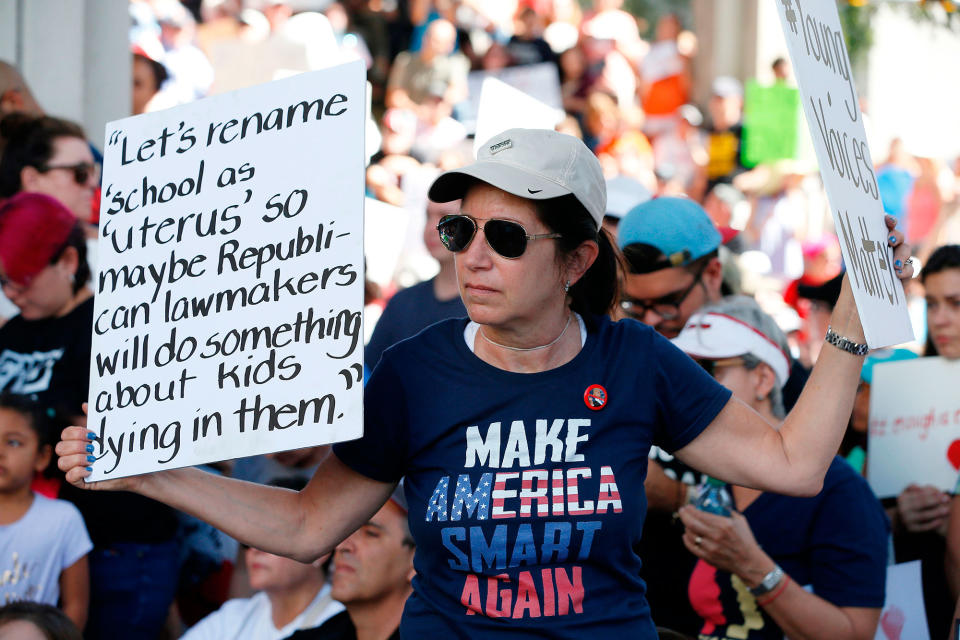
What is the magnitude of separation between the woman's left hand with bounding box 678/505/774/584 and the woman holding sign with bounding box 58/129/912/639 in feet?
2.27

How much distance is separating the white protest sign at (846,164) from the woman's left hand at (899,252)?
12mm

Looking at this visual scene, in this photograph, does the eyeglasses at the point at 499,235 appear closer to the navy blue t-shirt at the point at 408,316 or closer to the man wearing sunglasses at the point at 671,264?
the man wearing sunglasses at the point at 671,264

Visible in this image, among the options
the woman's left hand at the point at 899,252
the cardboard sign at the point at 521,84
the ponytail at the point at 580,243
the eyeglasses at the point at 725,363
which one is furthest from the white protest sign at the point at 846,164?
the cardboard sign at the point at 521,84

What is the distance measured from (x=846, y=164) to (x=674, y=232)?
1387mm

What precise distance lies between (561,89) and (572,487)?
907cm

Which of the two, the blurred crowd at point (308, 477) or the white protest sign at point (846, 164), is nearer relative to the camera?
the white protest sign at point (846, 164)

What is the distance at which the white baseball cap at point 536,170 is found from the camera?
7.54 ft

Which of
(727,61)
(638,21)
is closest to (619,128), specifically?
(727,61)

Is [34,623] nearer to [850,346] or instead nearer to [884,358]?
[850,346]

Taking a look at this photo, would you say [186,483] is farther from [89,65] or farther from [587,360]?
[89,65]

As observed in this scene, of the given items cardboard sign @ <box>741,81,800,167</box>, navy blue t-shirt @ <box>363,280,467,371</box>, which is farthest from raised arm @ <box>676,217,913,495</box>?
cardboard sign @ <box>741,81,800,167</box>

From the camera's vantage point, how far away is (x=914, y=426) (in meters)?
3.99

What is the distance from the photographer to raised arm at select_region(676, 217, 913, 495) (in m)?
2.35

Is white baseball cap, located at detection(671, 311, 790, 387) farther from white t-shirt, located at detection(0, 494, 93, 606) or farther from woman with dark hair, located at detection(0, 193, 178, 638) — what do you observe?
white t-shirt, located at detection(0, 494, 93, 606)
